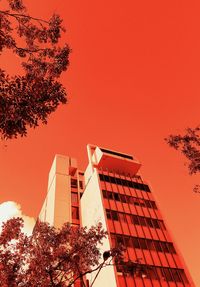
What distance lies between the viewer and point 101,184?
3962 cm

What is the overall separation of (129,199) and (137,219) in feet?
13.4

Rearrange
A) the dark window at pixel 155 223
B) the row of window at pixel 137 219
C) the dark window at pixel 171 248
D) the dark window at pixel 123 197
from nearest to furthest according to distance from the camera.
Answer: the dark window at pixel 171 248 → the row of window at pixel 137 219 → the dark window at pixel 155 223 → the dark window at pixel 123 197

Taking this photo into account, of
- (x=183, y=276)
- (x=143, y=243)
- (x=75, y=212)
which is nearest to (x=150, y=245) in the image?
(x=143, y=243)

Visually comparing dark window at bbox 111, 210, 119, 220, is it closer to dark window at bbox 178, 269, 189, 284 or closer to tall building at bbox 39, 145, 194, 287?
tall building at bbox 39, 145, 194, 287

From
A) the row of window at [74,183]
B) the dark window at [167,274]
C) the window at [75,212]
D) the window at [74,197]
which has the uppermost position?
the row of window at [74,183]

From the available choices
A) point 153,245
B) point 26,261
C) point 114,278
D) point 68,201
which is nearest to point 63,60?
point 26,261

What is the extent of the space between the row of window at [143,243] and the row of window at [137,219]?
114 inches

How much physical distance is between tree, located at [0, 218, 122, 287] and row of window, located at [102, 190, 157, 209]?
17.0m

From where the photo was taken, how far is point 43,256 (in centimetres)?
1775

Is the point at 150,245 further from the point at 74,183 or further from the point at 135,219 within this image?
the point at 74,183

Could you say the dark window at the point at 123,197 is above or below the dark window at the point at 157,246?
above

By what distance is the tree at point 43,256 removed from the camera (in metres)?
16.8

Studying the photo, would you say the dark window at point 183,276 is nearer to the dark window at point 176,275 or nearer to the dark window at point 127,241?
the dark window at point 176,275

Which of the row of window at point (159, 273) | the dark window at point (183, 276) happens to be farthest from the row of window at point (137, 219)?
the dark window at point (183, 276)
